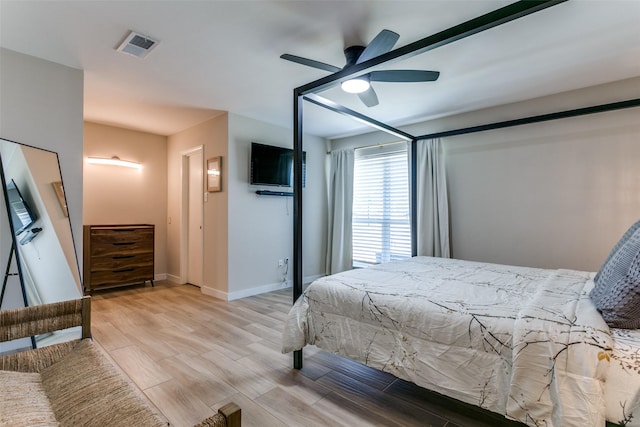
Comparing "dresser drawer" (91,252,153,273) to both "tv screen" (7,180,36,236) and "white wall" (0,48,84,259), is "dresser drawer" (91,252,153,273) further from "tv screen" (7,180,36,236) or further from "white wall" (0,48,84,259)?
"tv screen" (7,180,36,236)

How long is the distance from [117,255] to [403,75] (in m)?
4.42

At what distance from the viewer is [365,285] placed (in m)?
2.04

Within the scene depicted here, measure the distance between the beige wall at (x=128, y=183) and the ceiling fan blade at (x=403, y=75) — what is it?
420 cm

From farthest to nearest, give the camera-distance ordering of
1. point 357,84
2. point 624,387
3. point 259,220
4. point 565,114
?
1. point 259,220
2. point 565,114
3. point 357,84
4. point 624,387

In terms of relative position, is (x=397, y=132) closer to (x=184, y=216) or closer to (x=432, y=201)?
(x=432, y=201)

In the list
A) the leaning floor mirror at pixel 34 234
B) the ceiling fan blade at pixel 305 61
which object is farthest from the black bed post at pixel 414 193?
the leaning floor mirror at pixel 34 234

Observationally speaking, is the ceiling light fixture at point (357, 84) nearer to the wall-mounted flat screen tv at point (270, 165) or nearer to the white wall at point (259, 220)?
the wall-mounted flat screen tv at point (270, 165)

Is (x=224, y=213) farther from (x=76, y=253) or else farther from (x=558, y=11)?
(x=558, y=11)

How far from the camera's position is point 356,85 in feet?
7.80

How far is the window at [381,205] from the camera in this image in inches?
170

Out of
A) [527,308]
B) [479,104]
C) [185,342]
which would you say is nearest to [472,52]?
[479,104]

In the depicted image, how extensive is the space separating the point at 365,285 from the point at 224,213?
8.37 ft

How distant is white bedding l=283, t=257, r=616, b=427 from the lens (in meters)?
1.18

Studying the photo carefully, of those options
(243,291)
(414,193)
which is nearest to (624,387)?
(414,193)
